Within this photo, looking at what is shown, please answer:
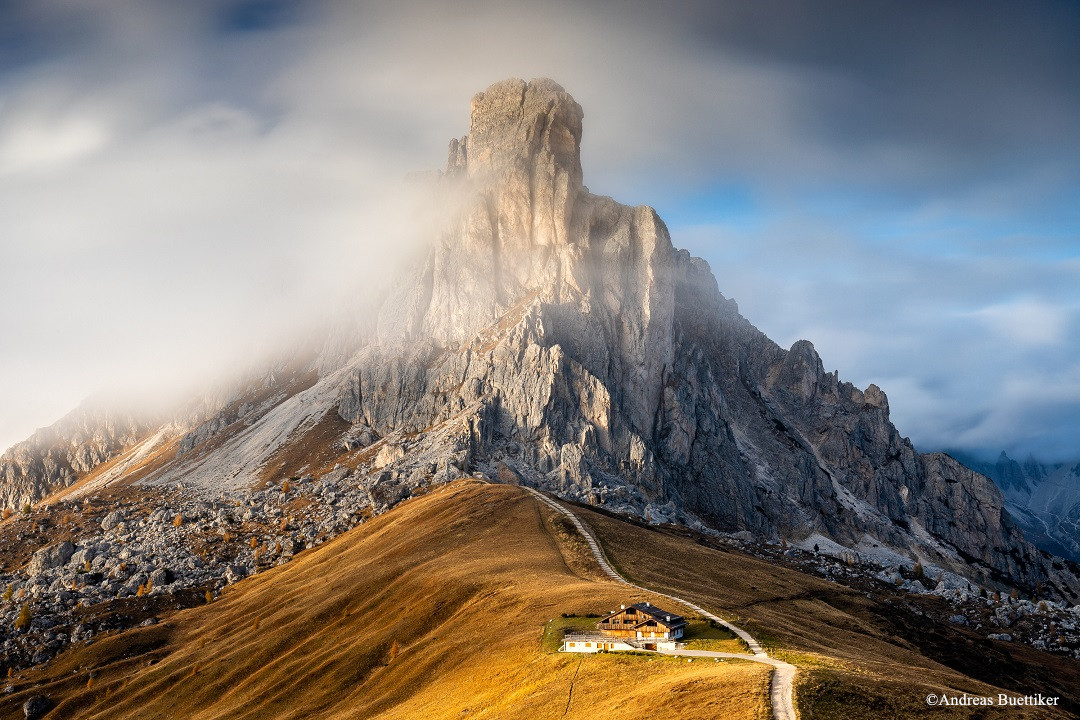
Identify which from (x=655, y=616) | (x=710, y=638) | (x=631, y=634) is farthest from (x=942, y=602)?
(x=631, y=634)

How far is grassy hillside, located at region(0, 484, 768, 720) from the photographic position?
57.7 meters

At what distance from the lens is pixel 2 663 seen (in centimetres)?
12256

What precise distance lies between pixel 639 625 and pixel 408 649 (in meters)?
32.2

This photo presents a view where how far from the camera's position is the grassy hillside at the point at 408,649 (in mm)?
57719

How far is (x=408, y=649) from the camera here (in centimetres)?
9062

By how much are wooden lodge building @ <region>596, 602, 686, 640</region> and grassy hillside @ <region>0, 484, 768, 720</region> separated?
5469 mm

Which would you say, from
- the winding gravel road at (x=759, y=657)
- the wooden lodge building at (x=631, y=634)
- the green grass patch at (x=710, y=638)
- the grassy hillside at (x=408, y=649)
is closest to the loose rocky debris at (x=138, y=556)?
the grassy hillside at (x=408, y=649)

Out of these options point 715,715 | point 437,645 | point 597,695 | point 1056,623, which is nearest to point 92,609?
point 437,645

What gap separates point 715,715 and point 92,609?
12970 centimetres

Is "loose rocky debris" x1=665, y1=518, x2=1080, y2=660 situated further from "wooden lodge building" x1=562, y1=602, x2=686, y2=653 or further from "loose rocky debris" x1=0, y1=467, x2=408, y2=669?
"loose rocky debris" x1=0, y1=467, x2=408, y2=669

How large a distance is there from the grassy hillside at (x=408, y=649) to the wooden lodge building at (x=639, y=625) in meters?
5.47

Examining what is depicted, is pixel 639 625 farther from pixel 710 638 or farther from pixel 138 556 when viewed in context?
pixel 138 556

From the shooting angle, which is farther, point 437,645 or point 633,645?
point 437,645

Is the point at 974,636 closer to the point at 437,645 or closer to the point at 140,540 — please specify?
the point at 437,645
